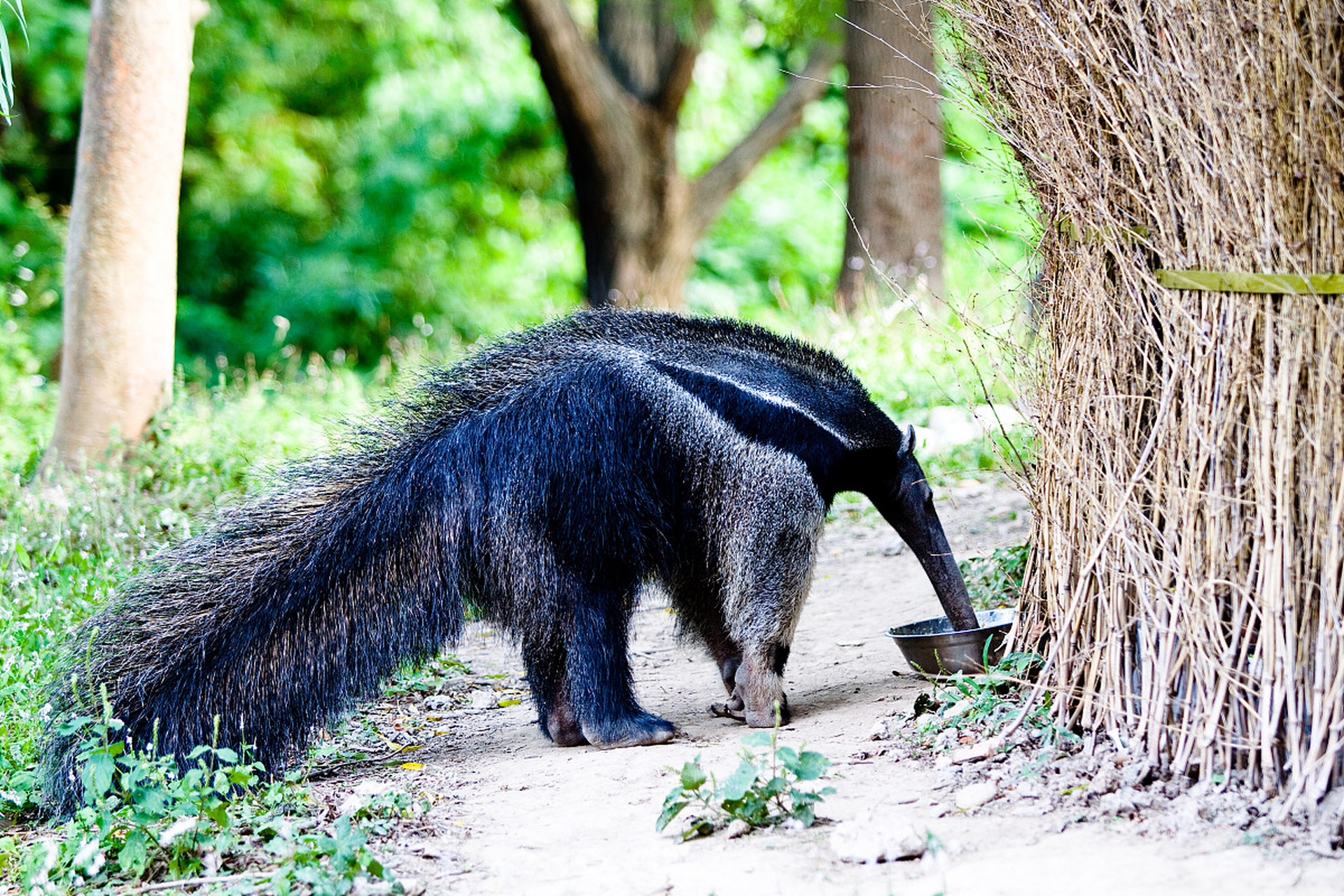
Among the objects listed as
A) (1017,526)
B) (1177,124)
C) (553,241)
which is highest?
(553,241)

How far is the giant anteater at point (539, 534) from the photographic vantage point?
4.53 meters

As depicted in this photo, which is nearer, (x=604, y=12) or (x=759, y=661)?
(x=759, y=661)

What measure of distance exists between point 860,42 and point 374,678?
10092mm

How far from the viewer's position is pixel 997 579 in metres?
6.15

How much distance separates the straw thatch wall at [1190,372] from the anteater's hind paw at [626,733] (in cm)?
163

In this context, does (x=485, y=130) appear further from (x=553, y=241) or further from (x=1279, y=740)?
(x=1279, y=740)

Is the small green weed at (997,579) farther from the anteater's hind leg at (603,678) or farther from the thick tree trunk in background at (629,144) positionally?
the thick tree trunk in background at (629,144)

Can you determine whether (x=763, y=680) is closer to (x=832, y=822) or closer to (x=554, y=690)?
(x=554, y=690)

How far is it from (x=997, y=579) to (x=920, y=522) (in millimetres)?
941

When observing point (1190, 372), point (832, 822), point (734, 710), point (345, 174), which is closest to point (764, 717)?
point (734, 710)

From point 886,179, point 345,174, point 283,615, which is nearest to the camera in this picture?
point 283,615

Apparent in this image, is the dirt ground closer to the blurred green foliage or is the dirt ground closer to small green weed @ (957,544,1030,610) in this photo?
small green weed @ (957,544,1030,610)

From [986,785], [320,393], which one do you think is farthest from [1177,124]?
[320,393]

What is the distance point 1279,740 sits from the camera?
334cm
